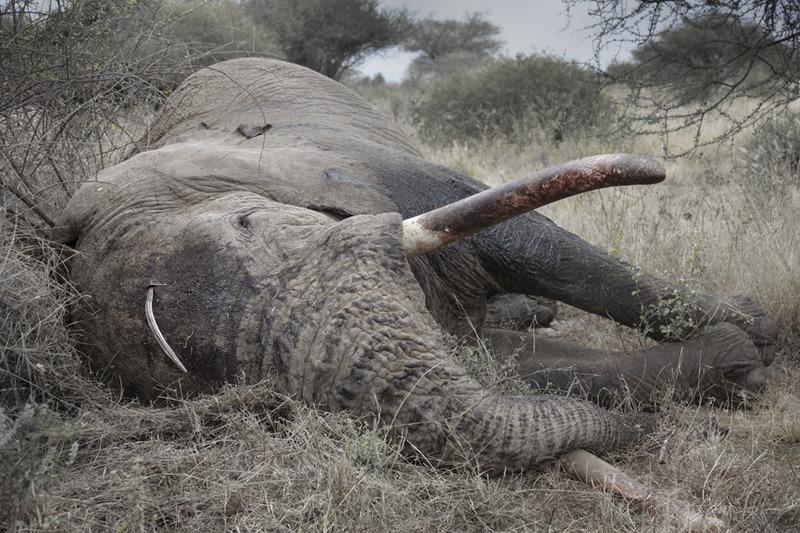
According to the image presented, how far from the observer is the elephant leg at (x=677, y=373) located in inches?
149

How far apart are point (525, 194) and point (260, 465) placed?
113cm

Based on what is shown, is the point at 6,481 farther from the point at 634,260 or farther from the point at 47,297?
the point at 634,260

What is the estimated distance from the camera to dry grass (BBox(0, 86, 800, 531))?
8.13 feet

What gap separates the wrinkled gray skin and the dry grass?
9cm

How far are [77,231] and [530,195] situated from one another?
5.84 ft

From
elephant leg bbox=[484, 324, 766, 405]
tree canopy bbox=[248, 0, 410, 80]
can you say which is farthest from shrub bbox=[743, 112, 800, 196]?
tree canopy bbox=[248, 0, 410, 80]

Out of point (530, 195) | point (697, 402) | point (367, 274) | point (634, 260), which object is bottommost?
point (697, 402)

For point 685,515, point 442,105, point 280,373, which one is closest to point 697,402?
point 685,515

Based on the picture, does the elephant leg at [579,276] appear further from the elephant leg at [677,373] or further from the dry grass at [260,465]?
the dry grass at [260,465]

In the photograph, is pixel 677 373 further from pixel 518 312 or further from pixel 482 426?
pixel 518 312

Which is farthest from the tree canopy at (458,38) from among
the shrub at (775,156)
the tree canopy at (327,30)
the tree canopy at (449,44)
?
the shrub at (775,156)

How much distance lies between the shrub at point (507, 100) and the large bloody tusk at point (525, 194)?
33.1 ft

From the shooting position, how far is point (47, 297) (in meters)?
3.27

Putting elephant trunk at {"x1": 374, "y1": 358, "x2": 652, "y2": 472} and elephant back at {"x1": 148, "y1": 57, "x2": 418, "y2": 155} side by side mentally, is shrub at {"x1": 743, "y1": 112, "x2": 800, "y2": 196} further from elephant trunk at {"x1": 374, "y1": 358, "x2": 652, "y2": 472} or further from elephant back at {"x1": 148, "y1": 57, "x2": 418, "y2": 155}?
elephant trunk at {"x1": 374, "y1": 358, "x2": 652, "y2": 472}
